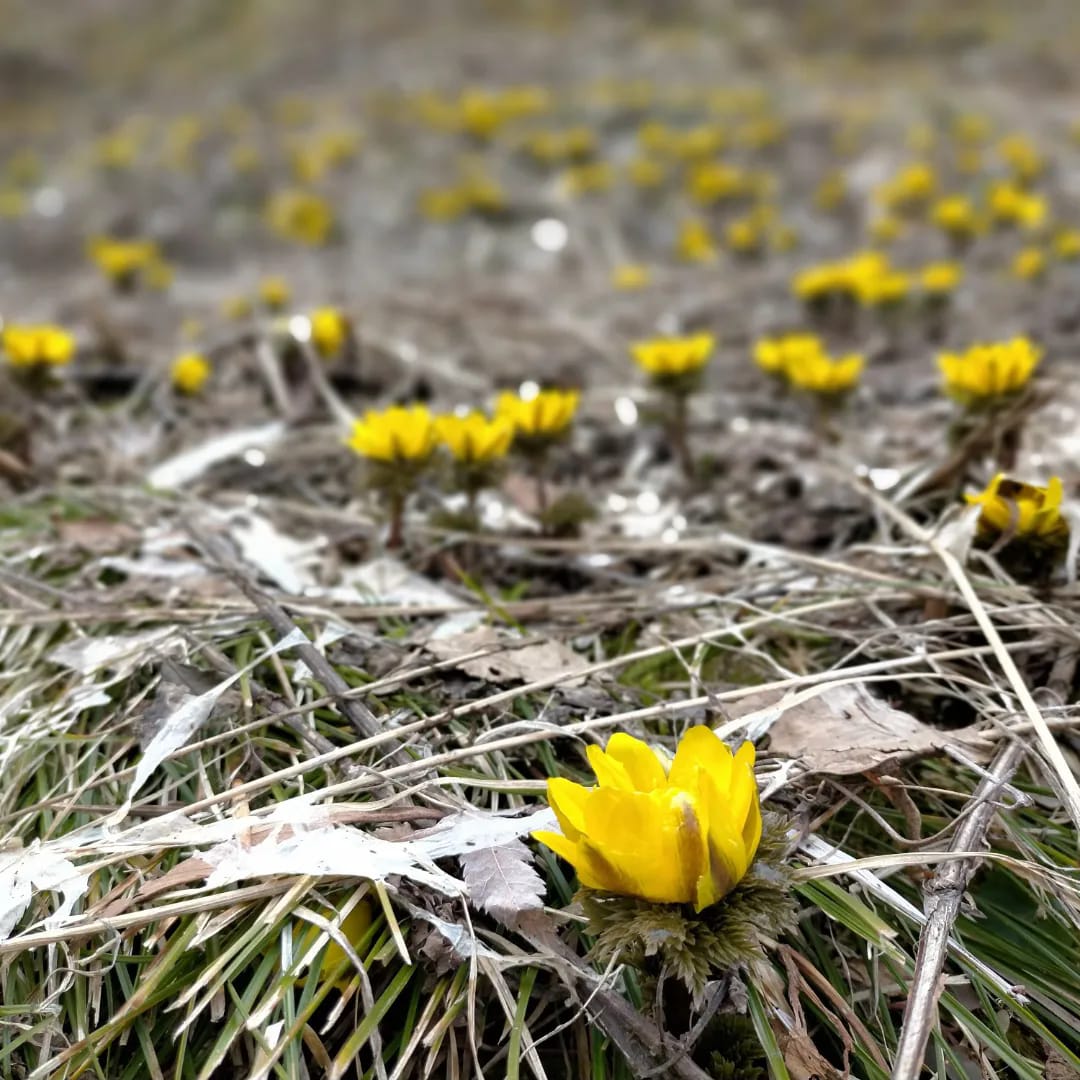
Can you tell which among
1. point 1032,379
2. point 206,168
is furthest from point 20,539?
point 206,168

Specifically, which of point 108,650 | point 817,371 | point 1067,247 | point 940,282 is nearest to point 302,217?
point 940,282

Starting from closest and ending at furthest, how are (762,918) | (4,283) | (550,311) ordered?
(762,918), (550,311), (4,283)

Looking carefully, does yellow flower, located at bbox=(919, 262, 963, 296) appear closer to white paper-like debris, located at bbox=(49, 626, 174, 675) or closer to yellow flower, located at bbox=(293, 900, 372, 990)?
white paper-like debris, located at bbox=(49, 626, 174, 675)

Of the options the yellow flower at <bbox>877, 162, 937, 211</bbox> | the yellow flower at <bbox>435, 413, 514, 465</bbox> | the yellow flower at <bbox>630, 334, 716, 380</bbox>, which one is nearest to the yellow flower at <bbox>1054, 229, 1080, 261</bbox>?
the yellow flower at <bbox>877, 162, 937, 211</bbox>

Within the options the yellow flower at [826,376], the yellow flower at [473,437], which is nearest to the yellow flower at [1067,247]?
the yellow flower at [826,376]

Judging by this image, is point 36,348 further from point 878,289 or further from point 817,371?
point 878,289

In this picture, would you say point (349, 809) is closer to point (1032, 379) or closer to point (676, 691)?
point (676, 691)
